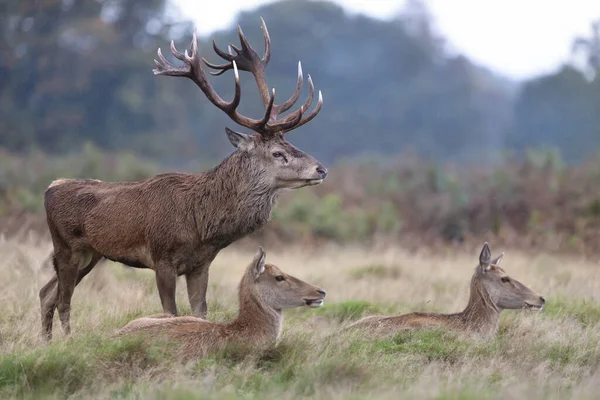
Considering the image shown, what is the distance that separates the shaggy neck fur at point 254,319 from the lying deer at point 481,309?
1.11 metres

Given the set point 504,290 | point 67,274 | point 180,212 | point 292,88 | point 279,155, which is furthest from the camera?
point 292,88

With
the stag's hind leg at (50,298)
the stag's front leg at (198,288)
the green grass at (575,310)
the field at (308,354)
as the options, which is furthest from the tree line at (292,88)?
the stag's front leg at (198,288)

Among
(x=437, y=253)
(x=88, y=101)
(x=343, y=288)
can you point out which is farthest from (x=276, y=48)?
(x=343, y=288)

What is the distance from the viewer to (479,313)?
1008 centimetres

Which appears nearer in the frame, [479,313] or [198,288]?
[198,288]

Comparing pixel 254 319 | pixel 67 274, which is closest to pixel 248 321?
pixel 254 319

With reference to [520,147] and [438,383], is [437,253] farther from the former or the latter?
[520,147]

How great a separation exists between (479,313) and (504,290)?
1.47 feet

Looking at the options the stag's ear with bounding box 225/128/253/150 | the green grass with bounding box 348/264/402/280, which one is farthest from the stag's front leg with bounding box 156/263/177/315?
the green grass with bounding box 348/264/402/280

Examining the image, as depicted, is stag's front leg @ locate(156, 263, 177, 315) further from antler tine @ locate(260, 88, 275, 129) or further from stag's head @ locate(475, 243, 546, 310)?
stag's head @ locate(475, 243, 546, 310)

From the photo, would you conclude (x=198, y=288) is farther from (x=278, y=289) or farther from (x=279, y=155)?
(x=279, y=155)

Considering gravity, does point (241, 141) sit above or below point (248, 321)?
above

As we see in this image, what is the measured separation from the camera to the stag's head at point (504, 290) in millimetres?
10352

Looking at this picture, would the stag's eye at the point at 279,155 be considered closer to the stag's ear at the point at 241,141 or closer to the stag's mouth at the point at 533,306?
the stag's ear at the point at 241,141
